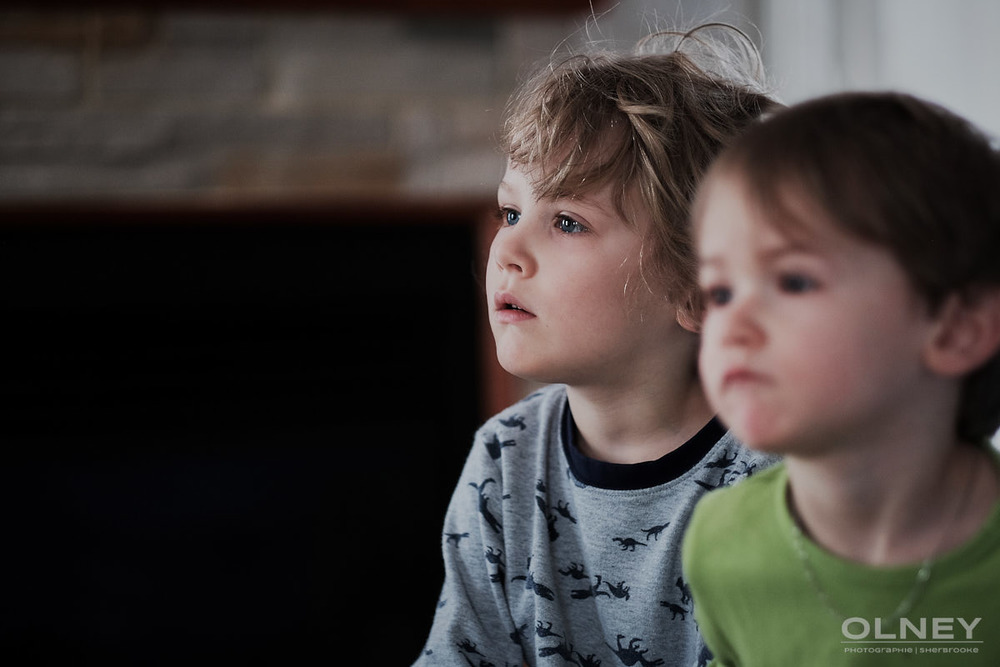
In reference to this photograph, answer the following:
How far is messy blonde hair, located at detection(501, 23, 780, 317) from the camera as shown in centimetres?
85

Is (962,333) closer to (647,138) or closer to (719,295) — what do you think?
(719,295)

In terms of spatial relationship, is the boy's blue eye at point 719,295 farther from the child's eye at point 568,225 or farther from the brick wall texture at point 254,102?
the brick wall texture at point 254,102

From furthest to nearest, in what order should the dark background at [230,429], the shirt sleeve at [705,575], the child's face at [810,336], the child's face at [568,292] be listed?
1. the dark background at [230,429]
2. the child's face at [568,292]
3. the shirt sleeve at [705,575]
4. the child's face at [810,336]

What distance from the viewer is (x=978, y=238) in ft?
1.63

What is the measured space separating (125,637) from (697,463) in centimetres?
130

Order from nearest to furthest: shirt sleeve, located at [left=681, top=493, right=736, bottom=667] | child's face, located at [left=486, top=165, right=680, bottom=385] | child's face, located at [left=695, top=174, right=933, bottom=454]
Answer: child's face, located at [left=695, top=174, right=933, bottom=454], shirt sleeve, located at [left=681, top=493, right=736, bottom=667], child's face, located at [left=486, top=165, right=680, bottom=385]

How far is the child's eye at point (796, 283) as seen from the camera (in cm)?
49

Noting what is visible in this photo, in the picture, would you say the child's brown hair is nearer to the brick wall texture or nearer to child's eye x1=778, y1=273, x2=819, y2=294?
child's eye x1=778, y1=273, x2=819, y2=294

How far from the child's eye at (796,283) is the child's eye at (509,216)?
1.36ft

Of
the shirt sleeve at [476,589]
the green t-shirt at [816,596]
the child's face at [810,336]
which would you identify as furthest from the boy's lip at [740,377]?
the shirt sleeve at [476,589]

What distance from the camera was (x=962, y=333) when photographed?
1.68ft

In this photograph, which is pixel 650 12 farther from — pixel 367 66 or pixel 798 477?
pixel 798 477

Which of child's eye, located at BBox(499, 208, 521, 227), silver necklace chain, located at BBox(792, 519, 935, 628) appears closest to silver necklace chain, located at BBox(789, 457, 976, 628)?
silver necklace chain, located at BBox(792, 519, 935, 628)

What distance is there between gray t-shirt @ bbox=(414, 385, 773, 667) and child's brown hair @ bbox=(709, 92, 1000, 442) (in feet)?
1.21
